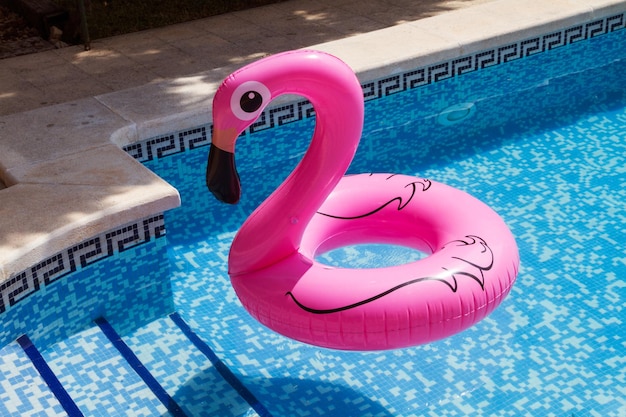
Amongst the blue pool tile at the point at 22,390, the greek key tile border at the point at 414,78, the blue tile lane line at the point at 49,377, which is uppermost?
the greek key tile border at the point at 414,78

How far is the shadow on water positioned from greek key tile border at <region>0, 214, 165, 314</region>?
751 millimetres

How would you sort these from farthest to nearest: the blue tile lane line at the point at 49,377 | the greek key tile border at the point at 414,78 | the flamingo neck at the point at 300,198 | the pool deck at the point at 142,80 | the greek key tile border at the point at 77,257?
the greek key tile border at the point at 414,78 → the pool deck at the point at 142,80 → the greek key tile border at the point at 77,257 → the blue tile lane line at the point at 49,377 → the flamingo neck at the point at 300,198

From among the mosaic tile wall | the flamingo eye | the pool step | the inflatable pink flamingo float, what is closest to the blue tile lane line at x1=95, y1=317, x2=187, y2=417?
the pool step

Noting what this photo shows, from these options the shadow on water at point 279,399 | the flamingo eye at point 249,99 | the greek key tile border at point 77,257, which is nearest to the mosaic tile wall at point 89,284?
the greek key tile border at point 77,257

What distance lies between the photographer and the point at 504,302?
4.43m

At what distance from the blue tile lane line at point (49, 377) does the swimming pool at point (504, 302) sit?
7 cm

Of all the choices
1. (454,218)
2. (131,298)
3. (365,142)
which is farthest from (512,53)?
(131,298)

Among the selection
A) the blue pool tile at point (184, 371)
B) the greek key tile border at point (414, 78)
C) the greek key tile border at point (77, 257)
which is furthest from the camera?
the greek key tile border at point (414, 78)

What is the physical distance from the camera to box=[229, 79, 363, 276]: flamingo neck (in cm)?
358

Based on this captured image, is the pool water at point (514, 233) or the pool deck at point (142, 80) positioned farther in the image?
the pool deck at point (142, 80)

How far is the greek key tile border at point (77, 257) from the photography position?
3.95 metres

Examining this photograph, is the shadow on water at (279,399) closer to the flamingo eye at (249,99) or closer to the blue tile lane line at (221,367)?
the blue tile lane line at (221,367)

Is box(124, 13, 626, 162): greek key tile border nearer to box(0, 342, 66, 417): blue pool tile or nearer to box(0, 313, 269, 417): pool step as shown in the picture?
box(0, 313, 269, 417): pool step

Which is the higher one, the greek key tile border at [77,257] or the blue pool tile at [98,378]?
the greek key tile border at [77,257]
